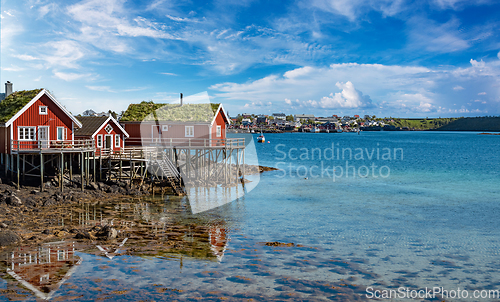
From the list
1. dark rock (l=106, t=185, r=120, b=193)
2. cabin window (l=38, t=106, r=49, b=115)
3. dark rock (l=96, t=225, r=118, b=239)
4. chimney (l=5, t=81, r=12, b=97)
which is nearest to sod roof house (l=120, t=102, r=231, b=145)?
dark rock (l=106, t=185, r=120, b=193)

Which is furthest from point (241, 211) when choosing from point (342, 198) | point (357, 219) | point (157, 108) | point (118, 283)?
point (157, 108)

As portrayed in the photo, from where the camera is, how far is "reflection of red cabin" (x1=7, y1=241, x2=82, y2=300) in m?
12.3

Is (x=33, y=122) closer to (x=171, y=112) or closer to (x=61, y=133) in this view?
(x=61, y=133)

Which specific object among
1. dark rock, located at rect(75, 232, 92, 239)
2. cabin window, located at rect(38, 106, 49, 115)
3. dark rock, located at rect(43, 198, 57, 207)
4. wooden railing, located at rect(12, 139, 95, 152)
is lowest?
dark rock, located at rect(75, 232, 92, 239)

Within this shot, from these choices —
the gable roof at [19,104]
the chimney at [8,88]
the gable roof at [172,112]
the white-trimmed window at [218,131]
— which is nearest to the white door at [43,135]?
the gable roof at [19,104]

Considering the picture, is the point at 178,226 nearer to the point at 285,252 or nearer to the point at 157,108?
the point at 285,252

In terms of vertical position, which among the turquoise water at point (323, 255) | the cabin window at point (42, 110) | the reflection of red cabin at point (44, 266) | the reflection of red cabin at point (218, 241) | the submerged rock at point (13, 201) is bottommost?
the turquoise water at point (323, 255)

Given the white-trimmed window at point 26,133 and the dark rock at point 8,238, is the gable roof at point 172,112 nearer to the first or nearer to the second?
the white-trimmed window at point 26,133

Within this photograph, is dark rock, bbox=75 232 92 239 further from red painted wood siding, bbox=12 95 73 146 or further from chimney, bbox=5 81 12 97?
chimney, bbox=5 81 12 97

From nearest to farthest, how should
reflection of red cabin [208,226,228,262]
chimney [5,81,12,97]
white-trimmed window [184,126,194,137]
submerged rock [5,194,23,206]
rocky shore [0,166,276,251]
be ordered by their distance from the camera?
reflection of red cabin [208,226,228,262], rocky shore [0,166,276,251], submerged rock [5,194,23,206], chimney [5,81,12,97], white-trimmed window [184,126,194,137]

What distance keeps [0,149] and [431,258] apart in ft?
101

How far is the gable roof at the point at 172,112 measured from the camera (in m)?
37.5

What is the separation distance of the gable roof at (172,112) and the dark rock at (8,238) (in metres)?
22.0

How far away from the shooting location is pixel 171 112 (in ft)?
126
